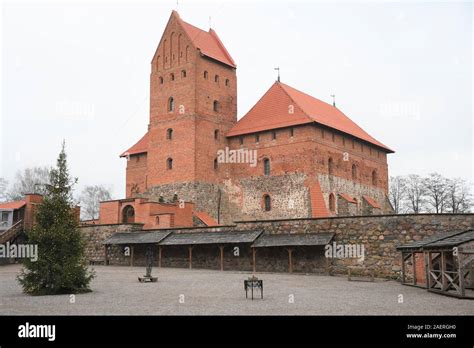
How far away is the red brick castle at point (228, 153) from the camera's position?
119 ft

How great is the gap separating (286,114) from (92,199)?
4624cm

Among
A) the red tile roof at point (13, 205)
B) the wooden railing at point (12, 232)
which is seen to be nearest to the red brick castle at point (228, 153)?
the red tile roof at point (13, 205)

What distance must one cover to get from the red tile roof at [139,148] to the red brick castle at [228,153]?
76 centimetres

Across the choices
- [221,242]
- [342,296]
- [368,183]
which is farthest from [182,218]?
[342,296]

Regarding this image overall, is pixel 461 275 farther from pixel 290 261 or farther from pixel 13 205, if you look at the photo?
pixel 13 205

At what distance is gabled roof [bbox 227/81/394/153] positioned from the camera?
124ft

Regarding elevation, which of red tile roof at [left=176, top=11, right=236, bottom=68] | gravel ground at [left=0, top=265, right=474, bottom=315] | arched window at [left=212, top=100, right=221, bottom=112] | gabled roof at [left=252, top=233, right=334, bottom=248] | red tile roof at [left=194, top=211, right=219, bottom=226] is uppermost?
red tile roof at [left=176, top=11, right=236, bottom=68]

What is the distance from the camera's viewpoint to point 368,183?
42719 millimetres

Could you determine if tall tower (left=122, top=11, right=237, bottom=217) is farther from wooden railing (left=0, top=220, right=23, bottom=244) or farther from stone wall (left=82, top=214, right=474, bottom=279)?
stone wall (left=82, top=214, right=474, bottom=279)

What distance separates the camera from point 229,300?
14.7 m

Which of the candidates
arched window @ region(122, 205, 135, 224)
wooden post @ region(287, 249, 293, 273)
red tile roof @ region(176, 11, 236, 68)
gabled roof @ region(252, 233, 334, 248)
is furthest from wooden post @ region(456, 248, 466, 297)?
red tile roof @ region(176, 11, 236, 68)

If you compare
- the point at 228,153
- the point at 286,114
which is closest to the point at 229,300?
the point at 286,114

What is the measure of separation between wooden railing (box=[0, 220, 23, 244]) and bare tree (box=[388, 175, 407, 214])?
43866 millimetres
